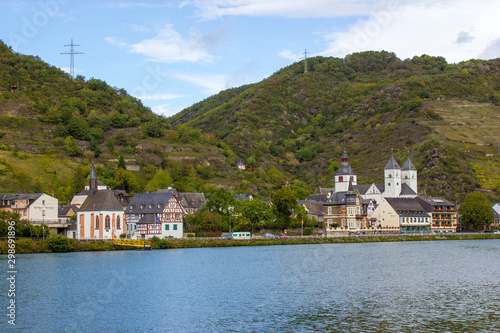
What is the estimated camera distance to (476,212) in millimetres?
108250

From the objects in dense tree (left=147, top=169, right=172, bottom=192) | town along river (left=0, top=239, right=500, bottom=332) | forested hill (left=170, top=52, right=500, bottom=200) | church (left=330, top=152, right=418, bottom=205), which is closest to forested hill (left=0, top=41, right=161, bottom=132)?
dense tree (left=147, top=169, right=172, bottom=192)

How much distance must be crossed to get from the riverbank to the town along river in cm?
399

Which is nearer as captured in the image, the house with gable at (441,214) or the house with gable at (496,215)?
the house with gable at (441,214)

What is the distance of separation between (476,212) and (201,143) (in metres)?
73.8

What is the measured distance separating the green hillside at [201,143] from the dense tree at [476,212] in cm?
1612

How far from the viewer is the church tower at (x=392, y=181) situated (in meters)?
123

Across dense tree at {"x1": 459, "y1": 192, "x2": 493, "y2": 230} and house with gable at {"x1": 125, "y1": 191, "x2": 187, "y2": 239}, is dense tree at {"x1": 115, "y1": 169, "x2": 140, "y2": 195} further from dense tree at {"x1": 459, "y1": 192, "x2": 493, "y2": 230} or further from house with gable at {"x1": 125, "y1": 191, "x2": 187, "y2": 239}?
dense tree at {"x1": 459, "y1": 192, "x2": 493, "y2": 230}

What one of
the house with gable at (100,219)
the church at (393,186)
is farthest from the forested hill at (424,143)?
the house with gable at (100,219)

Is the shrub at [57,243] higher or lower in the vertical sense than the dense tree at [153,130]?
lower

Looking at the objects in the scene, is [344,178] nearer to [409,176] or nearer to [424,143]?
[409,176]

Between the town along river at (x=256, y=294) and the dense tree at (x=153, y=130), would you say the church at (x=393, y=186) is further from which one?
the town along river at (x=256, y=294)

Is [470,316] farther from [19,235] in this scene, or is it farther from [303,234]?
[303,234]

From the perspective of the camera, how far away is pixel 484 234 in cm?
10550

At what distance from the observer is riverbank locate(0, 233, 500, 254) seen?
67.6m
